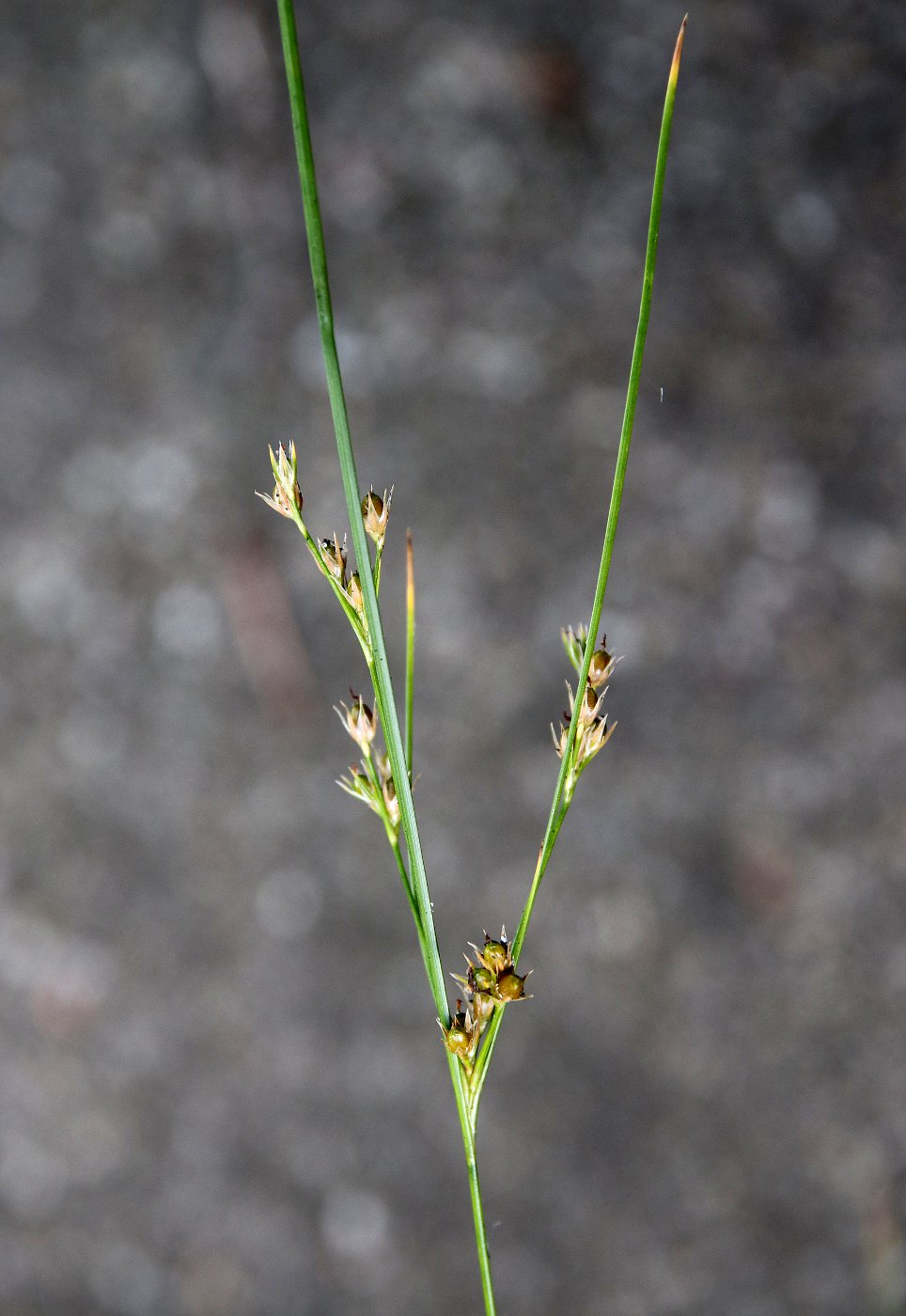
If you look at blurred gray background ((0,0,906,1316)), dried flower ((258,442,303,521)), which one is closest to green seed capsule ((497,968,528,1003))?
dried flower ((258,442,303,521))

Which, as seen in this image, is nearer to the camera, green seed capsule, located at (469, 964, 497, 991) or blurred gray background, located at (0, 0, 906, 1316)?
green seed capsule, located at (469, 964, 497, 991)

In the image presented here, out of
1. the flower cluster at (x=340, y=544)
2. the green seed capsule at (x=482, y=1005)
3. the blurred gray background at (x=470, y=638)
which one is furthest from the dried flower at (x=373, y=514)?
the blurred gray background at (x=470, y=638)

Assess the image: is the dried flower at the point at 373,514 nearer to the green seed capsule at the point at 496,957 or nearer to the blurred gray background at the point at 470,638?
the green seed capsule at the point at 496,957

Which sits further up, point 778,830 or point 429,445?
point 429,445

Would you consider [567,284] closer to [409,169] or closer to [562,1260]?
[409,169]

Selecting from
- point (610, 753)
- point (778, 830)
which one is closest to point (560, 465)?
point (610, 753)

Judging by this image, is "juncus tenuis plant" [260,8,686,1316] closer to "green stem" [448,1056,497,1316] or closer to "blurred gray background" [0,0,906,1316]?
"green stem" [448,1056,497,1316]
